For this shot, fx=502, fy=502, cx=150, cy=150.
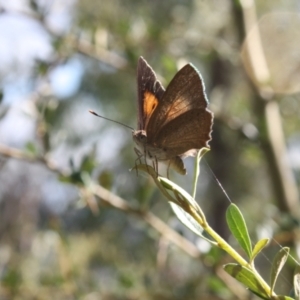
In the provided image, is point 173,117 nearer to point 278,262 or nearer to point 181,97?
point 181,97

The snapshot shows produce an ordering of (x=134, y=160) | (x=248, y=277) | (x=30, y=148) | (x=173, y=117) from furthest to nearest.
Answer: (x=134, y=160) → (x=30, y=148) → (x=173, y=117) → (x=248, y=277)

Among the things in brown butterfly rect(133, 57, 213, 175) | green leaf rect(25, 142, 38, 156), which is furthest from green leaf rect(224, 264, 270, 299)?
green leaf rect(25, 142, 38, 156)

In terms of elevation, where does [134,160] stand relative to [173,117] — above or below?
below

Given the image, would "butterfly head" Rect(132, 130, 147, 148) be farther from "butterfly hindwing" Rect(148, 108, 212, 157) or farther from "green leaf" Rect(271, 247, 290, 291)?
"green leaf" Rect(271, 247, 290, 291)

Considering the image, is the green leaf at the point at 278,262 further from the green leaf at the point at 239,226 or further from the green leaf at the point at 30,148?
the green leaf at the point at 30,148

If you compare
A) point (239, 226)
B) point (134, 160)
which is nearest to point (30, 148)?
point (134, 160)

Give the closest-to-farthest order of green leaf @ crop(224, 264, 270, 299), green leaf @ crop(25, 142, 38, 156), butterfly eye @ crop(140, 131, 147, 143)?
green leaf @ crop(224, 264, 270, 299)
butterfly eye @ crop(140, 131, 147, 143)
green leaf @ crop(25, 142, 38, 156)

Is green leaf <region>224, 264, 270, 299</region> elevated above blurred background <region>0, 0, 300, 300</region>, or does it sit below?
above

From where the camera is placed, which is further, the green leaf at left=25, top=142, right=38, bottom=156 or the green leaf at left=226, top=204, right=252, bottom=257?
the green leaf at left=25, top=142, right=38, bottom=156
